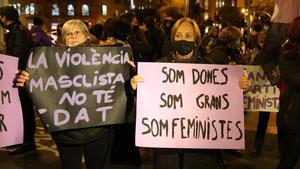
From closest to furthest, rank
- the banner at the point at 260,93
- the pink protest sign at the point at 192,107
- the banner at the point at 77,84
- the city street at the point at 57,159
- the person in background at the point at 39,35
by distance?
the pink protest sign at the point at 192,107
the banner at the point at 77,84
the banner at the point at 260,93
the city street at the point at 57,159
the person in background at the point at 39,35

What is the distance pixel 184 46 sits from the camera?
13.0 ft

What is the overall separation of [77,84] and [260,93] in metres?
2.99

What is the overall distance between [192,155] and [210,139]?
20 centimetres

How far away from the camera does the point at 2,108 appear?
417 centimetres

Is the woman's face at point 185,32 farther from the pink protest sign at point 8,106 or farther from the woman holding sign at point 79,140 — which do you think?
the pink protest sign at point 8,106

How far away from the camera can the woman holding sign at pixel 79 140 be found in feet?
13.8

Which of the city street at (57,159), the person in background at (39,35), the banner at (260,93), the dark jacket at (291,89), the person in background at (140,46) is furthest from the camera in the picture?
the person in background at (39,35)

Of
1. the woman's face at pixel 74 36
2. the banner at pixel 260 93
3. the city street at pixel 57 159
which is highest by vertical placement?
the woman's face at pixel 74 36

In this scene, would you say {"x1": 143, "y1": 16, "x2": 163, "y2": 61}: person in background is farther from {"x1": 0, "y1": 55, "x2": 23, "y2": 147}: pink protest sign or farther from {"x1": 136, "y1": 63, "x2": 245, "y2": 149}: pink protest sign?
{"x1": 136, "y1": 63, "x2": 245, "y2": 149}: pink protest sign

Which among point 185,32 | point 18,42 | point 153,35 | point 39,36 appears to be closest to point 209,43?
point 153,35

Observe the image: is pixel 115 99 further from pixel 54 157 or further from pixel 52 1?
pixel 52 1

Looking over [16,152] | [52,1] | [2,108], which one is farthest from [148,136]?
[52,1]

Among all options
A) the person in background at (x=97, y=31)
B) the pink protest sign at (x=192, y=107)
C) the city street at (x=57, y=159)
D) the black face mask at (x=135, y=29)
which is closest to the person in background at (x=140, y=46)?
the black face mask at (x=135, y=29)

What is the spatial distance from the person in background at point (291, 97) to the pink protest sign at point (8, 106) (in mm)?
2299
